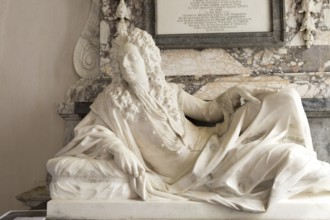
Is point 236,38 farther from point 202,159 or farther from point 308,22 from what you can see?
point 202,159

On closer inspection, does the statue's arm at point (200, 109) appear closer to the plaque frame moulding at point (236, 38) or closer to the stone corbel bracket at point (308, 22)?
the plaque frame moulding at point (236, 38)

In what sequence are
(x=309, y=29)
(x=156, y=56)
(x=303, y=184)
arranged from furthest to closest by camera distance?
(x=309, y=29)
(x=156, y=56)
(x=303, y=184)

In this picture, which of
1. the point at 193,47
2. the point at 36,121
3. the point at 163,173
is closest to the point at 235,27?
the point at 193,47

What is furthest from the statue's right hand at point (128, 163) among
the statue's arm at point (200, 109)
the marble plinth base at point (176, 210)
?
the statue's arm at point (200, 109)

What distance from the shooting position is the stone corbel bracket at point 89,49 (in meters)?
3.53

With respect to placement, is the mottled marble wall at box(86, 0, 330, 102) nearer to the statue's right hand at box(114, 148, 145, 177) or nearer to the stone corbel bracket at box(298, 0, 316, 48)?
the stone corbel bracket at box(298, 0, 316, 48)

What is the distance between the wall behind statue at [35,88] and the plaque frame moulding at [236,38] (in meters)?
0.87

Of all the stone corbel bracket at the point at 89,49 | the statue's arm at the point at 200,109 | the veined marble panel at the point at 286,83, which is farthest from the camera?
the stone corbel bracket at the point at 89,49

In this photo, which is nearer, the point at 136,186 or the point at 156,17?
the point at 136,186

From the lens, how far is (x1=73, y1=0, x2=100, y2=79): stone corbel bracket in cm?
353

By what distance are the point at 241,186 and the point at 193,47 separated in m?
1.40

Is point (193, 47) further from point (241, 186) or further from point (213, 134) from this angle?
point (241, 186)

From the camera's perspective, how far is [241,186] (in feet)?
7.57

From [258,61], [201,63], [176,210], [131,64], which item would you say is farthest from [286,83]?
[176,210]
